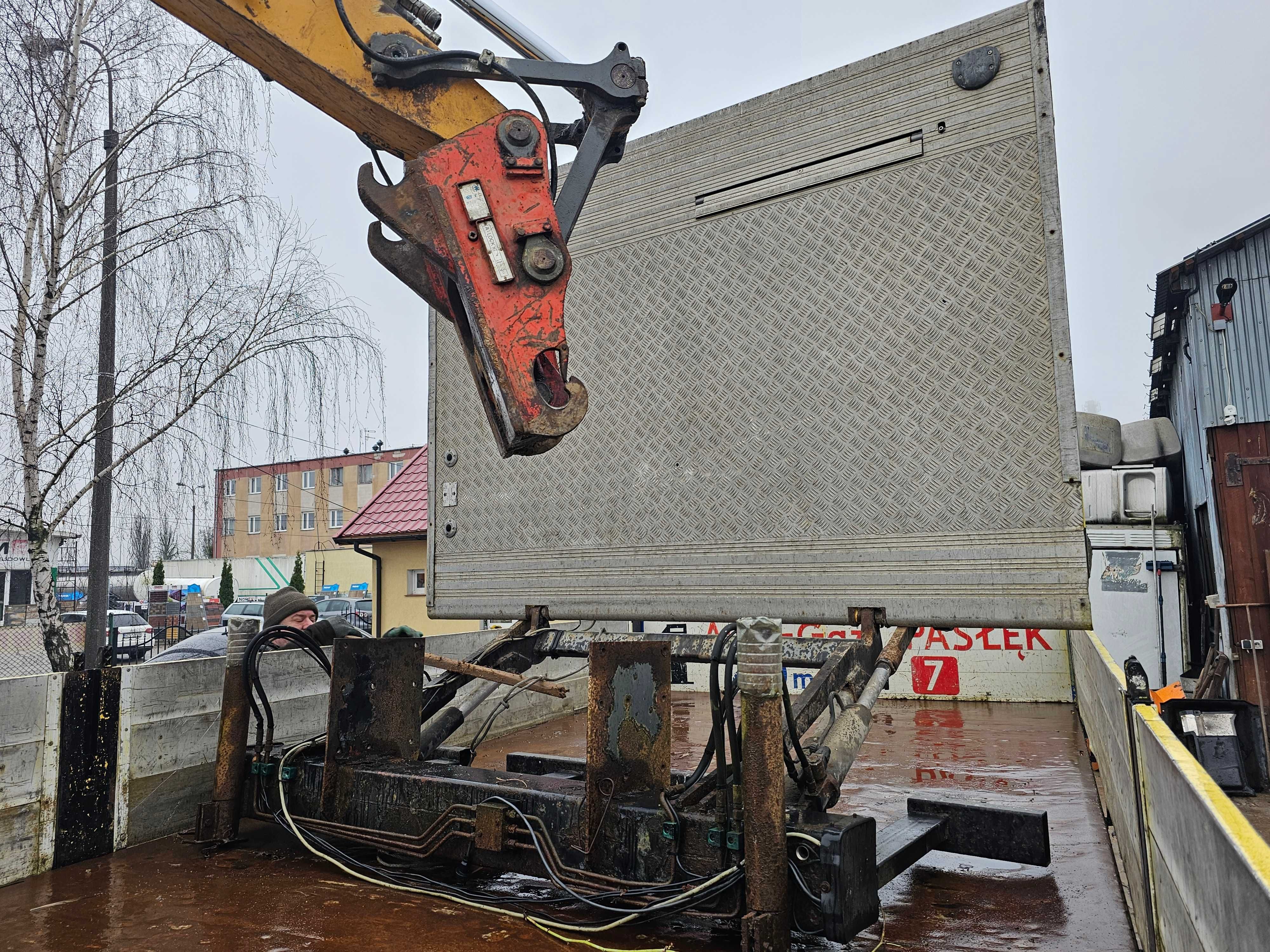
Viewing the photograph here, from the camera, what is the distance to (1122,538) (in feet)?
37.5

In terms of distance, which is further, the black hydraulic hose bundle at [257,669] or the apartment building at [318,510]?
the apartment building at [318,510]

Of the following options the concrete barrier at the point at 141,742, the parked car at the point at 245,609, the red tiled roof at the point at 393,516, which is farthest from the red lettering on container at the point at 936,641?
the parked car at the point at 245,609

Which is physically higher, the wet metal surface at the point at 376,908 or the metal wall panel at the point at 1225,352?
the metal wall panel at the point at 1225,352

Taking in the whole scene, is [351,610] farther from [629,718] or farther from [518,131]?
[518,131]

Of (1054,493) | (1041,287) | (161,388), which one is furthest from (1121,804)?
(161,388)

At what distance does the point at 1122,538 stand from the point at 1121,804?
846 centimetres

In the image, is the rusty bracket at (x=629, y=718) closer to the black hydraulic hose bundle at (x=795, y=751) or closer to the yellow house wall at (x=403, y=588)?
the black hydraulic hose bundle at (x=795, y=751)

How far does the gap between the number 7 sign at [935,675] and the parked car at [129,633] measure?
1018 cm

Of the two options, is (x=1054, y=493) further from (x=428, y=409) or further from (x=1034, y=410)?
(x=428, y=409)

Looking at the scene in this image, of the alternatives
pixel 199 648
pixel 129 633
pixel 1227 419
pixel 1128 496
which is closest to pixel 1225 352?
pixel 1227 419

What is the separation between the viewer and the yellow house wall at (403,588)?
14.0 meters

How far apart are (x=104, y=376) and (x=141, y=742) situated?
11.4 feet

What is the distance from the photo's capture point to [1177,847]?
2.18m

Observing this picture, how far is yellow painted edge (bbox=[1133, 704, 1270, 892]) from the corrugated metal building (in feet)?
21.3
